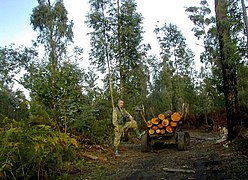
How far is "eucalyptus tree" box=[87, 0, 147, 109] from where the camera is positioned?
19.5m

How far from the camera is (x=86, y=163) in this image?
8.11 m

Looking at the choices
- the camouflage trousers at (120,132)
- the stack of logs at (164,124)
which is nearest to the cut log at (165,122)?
the stack of logs at (164,124)

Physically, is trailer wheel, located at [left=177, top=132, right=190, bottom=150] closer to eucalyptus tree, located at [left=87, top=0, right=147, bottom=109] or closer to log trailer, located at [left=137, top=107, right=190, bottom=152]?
log trailer, located at [left=137, top=107, right=190, bottom=152]

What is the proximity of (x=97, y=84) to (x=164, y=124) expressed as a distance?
1365cm

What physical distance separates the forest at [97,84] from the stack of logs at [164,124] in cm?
100

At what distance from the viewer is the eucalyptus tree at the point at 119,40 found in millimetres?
19516

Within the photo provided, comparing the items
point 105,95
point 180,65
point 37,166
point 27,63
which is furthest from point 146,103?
point 37,166

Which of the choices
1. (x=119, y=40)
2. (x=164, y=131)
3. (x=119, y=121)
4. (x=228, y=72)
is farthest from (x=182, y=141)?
(x=119, y=40)

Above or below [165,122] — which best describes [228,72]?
above

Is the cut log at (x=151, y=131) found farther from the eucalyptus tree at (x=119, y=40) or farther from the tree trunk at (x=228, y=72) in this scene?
the eucalyptus tree at (x=119, y=40)

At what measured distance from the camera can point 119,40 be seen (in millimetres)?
19547

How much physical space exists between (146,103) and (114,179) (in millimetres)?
35196

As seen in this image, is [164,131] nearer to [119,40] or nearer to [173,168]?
[173,168]

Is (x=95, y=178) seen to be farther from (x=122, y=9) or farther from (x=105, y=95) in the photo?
(x=122, y=9)
